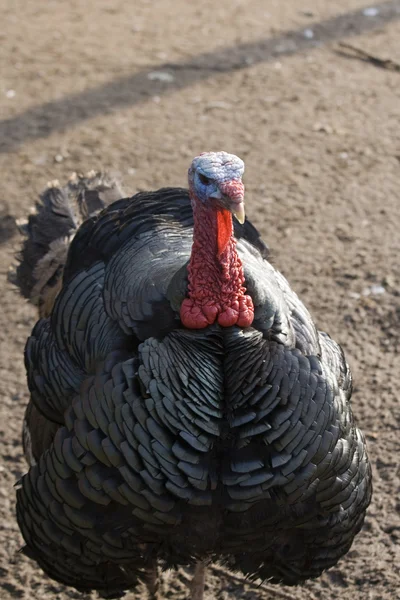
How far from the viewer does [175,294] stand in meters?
3.00

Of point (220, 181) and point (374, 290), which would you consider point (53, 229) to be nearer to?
point (220, 181)

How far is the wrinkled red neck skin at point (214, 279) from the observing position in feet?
9.58

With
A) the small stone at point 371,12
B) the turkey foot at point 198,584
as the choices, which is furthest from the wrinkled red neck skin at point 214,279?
the small stone at point 371,12

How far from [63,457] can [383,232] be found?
3.49 m

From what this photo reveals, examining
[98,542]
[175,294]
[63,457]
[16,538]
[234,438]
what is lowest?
[16,538]

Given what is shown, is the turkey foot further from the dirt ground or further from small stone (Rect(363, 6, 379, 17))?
small stone (Rect(363, 6, 379, 17))

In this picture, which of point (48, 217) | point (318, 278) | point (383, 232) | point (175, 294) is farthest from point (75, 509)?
point (383, 232)

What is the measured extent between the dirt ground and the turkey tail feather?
0.72 metres

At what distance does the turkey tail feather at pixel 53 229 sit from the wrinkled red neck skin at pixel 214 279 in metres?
1.47

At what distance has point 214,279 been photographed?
9.70 feet

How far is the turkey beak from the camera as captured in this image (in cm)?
281

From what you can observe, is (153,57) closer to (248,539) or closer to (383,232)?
(383,232)

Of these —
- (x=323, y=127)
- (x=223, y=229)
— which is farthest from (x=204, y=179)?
(x=323, y=127)

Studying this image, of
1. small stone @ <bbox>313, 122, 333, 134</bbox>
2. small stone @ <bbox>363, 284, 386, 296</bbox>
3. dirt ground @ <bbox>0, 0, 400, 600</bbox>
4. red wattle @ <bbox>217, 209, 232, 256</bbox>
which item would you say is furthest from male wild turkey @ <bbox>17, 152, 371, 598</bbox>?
small stone @ <bbox>313, 122, 333, 134</bbox>
